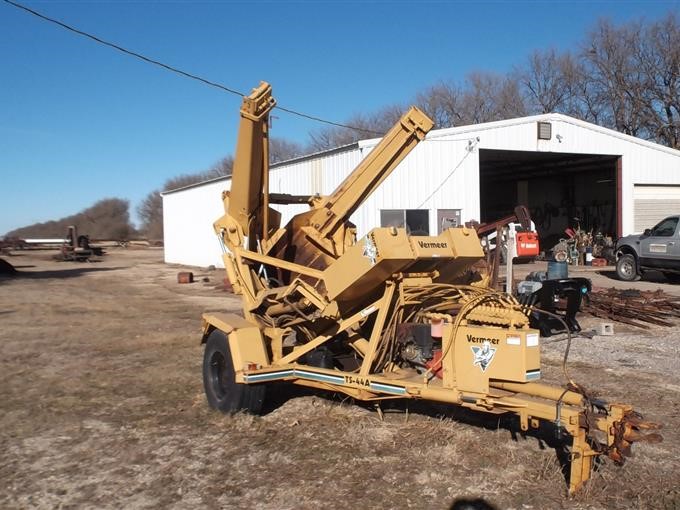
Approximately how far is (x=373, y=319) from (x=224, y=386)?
165cm

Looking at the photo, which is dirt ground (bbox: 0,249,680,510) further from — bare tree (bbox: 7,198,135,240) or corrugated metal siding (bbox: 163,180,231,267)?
bare tree (bbox: 7,198,135,240)

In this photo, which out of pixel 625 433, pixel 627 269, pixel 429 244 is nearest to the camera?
pixel 625 433

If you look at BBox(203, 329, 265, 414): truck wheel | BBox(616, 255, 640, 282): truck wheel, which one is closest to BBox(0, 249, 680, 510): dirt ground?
BBox(203, 329, 265, 414): truck wheel

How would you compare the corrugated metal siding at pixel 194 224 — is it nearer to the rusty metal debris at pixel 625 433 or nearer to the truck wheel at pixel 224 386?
the truck wheel at pixel 224 386

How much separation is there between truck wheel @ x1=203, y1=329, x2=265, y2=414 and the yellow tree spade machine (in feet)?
0.04

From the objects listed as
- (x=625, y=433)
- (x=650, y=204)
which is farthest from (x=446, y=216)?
(x=625, y=433)

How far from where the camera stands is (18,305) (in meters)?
16.1

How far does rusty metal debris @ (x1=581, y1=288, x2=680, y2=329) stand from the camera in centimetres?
1134

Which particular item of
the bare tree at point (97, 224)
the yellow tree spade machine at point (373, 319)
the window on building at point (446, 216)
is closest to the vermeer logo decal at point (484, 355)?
the yellow tree spade machine at point (373, 319)

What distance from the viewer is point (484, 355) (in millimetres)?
4641

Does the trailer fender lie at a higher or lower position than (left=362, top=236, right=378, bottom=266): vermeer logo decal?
lower

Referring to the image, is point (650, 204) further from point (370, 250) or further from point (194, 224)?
point (370, 250)

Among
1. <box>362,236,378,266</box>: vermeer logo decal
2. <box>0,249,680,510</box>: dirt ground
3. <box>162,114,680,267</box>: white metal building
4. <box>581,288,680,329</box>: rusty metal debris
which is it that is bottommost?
<box>0,249,680,510</box>: dirt ground

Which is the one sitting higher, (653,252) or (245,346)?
(653,252)
